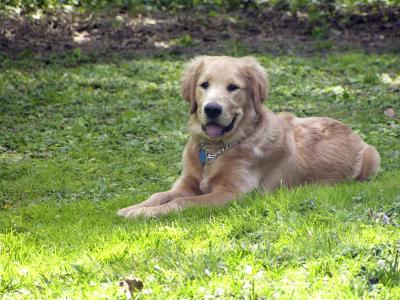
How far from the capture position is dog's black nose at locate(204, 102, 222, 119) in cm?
673

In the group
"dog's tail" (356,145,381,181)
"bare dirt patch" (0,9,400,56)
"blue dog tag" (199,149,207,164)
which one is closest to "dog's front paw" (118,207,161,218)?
"blue dog tag" (199,149,207,164)

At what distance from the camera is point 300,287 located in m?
4.05

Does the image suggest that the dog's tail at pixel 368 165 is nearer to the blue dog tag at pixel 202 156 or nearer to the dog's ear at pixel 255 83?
the dog's ear at pixel 255 83

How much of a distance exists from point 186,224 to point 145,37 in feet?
32.5

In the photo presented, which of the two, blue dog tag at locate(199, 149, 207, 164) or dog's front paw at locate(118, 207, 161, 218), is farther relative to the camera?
blue dog tag at locate(199, 149, 207, 164)

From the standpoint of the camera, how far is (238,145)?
7094 millimetres

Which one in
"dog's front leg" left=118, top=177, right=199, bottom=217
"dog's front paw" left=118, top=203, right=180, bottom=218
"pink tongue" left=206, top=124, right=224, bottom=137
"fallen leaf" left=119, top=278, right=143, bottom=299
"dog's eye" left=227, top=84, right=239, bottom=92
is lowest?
"dog's front leg" left=118, top=177, right=199, bottom=217

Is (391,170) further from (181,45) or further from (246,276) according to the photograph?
(181,45)

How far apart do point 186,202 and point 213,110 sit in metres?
0.87

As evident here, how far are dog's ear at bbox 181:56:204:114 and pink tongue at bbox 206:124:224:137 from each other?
39cm

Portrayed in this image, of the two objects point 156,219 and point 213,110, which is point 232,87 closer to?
point 213,110

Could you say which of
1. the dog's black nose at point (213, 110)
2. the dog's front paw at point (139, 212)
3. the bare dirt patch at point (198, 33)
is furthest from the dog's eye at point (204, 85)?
the bare dirt patch at point (198, 33)

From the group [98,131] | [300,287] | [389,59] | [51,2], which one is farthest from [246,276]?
[51,2]

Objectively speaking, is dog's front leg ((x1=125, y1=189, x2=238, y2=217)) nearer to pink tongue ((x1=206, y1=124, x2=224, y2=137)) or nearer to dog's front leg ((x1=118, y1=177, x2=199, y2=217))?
dog's front leg ((x1=118, y1=177, x2=199, y2=217))
